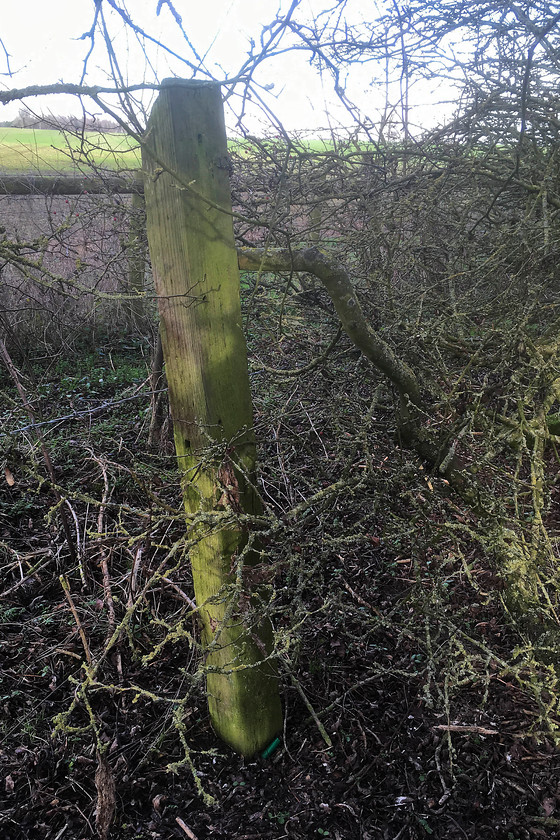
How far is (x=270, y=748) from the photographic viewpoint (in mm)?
2355

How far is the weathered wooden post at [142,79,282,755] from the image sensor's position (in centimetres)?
160

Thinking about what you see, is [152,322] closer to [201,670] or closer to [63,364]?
[63,364]

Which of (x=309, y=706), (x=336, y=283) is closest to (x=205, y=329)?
(x=336, y=283)

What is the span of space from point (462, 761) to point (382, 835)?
1.74 feet

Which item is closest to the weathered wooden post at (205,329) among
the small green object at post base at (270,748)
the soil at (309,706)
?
the soil at (309,706)

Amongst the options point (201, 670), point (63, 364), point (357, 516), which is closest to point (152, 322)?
point (63, 364)

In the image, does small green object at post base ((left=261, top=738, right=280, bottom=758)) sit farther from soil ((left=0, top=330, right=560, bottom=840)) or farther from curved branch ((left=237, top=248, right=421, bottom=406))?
curved branch ((left=237, top=248, right=421, bottom=406))

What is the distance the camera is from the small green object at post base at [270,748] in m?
2.33

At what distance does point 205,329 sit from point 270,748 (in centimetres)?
187

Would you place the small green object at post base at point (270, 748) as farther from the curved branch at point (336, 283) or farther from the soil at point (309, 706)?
the curved branch at point (336, 283)

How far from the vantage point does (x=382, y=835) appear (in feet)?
6.93

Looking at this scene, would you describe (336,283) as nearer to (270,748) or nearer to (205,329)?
(205,329)

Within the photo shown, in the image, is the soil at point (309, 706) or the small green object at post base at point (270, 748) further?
the small green object at post base at point (270, 748)

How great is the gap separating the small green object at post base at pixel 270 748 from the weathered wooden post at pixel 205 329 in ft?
1.74
